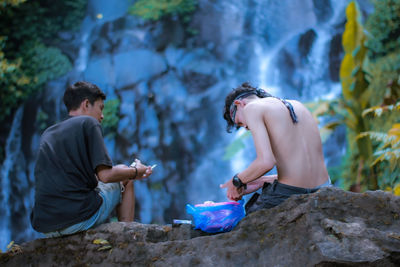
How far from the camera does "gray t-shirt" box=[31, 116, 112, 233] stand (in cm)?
249

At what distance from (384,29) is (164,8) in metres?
5.60

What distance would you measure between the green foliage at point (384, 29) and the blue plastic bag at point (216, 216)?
25.0 ft

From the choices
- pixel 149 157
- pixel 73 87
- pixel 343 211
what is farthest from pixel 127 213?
pixel 149 157

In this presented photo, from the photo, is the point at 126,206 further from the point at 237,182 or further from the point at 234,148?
the point at 234,148

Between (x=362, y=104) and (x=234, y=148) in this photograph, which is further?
(x=234, y=148)

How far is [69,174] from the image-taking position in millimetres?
2531

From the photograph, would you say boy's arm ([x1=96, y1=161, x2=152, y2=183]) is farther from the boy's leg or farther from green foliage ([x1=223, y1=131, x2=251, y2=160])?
green foliage ([x1=223, y1=131, x2=251, y2=160])

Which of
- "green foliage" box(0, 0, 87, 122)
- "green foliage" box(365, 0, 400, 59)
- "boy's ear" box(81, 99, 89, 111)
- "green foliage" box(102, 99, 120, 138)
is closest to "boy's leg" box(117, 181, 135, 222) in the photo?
"boy's ear" box(81, 99, 89, 111)

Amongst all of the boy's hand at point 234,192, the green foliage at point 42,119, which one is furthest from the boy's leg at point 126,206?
the green foliage at point 42,119

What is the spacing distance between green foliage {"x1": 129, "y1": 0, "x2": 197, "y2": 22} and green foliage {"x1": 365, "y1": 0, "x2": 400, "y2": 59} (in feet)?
15.2

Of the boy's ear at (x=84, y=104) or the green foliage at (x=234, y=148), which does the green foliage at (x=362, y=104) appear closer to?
the green foliage at (x=234, y=148)

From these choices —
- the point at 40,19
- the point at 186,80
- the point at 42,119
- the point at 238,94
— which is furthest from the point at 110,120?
the point at 238,94

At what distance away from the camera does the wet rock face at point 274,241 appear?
183 centimetres

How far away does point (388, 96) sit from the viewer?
6.89 metres
